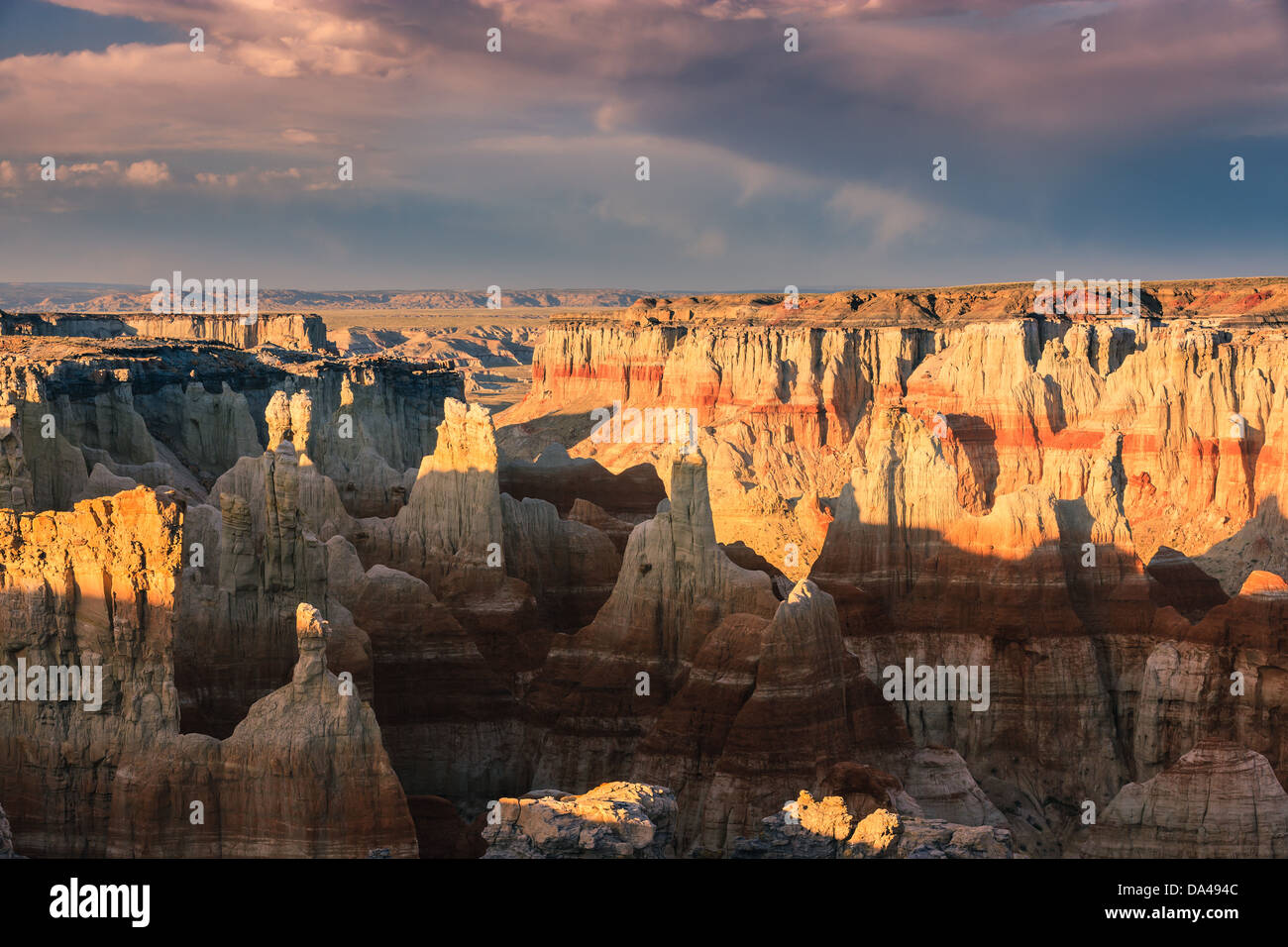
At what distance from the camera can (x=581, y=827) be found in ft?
83.9

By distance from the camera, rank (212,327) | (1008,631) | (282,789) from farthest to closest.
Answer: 1. (212,327)
2. (1008,631)
3. (282,789)

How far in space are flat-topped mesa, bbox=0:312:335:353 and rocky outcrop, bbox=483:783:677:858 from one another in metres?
122

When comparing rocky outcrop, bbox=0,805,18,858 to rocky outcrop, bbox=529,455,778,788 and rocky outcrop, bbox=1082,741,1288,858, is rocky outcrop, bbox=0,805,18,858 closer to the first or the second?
rocky outcrop, bbox=529,455,778,788

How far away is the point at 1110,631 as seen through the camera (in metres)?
45.2

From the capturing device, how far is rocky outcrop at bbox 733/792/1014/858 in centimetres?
2623

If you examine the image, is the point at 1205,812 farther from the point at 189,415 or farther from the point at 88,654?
the point at 189,415

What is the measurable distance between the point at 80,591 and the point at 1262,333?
105m

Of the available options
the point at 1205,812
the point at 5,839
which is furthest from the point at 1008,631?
the point at 5,839

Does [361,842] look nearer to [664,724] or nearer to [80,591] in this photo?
[80,591]

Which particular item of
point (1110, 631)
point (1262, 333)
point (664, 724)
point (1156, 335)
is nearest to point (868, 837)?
point (664, 724)

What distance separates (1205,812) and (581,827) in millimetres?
14388

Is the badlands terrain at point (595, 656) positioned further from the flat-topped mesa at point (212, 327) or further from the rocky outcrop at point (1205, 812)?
the flat-topped mesa at point (212, 327)

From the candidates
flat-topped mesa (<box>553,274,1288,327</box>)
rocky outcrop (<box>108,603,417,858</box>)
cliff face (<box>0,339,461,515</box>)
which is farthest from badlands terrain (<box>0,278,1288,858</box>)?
flat-topped mesa (<box>553,274,1288,327</box>)

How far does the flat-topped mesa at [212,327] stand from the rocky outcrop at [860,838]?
123614 mm
